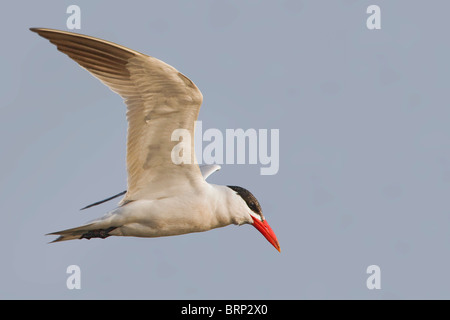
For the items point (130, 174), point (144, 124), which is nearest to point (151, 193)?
point (130, 174)

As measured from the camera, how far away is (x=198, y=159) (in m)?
9.22

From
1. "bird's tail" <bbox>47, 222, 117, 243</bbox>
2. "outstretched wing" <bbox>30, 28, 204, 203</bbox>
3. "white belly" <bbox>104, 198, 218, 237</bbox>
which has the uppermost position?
"outstretched wing" <bbox>30, 28, 204, 203</bbox>

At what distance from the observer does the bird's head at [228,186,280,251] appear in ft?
30.3

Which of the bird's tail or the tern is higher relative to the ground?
the tern

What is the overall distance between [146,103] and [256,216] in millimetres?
1893

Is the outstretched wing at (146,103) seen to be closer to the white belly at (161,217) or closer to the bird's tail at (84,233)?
the white belly at (161,217)

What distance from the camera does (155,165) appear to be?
29.3 feet

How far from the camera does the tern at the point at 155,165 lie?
8.24m

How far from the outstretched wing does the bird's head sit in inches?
21.1

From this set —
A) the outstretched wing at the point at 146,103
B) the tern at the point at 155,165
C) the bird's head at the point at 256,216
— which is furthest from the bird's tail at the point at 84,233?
the bird's head at the point at 256,216

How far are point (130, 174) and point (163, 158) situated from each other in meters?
0.44

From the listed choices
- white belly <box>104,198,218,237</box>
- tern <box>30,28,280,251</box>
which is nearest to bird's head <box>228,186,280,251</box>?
tern <box>30,28,280,251</box>

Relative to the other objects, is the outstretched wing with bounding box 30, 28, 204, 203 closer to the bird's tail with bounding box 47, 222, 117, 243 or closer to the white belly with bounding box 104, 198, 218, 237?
the white belly with bounding box 104, 198, 218, 237

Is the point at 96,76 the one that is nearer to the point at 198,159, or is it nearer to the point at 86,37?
the point at 86,37
